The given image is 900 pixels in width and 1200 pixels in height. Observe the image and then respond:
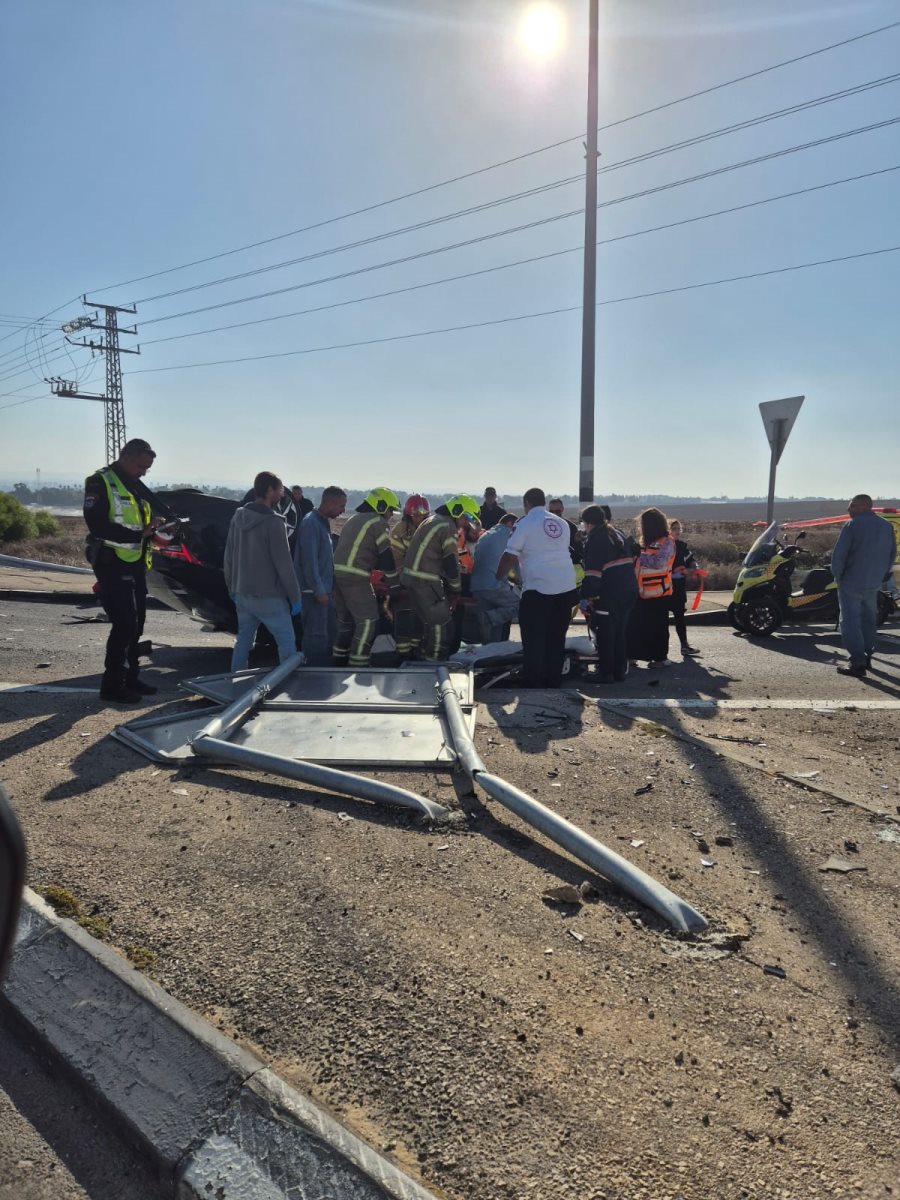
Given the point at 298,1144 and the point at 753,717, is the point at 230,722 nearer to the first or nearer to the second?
the point at 298,1144

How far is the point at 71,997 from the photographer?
2.37 meters

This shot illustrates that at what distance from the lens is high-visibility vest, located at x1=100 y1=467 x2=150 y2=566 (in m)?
5.98

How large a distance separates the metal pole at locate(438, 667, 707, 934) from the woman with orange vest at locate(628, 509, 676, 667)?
477 cm

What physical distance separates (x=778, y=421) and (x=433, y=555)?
19.2ft

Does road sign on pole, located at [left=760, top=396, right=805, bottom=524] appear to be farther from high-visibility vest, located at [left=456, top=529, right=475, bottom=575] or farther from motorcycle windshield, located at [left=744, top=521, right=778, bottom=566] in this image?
high-visibility vest, located at [left=456, top=529, right=475, bottom=575]

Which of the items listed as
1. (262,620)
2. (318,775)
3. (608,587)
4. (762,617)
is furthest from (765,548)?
(318,775)

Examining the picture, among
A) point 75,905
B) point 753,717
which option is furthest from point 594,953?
point 753,717

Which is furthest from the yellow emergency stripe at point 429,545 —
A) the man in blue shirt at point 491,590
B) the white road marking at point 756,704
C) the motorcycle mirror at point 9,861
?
the motorcycle mirror at point 9,861

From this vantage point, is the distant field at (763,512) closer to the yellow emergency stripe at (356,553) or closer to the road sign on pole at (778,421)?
the road sign on pole at (778,421)

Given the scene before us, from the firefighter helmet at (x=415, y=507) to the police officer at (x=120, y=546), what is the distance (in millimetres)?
2961

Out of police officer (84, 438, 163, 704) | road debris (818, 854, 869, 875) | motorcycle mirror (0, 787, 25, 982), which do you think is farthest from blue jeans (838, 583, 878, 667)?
motorcycle mirror (0, 787, 25, 982)

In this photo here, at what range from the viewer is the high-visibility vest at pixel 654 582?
8570 millimetres

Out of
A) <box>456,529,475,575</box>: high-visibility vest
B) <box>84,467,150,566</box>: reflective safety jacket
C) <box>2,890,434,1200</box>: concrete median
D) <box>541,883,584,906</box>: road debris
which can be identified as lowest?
<box>2,890,434,1200</box>: concrete median

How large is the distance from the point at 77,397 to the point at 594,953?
55.4 meters
